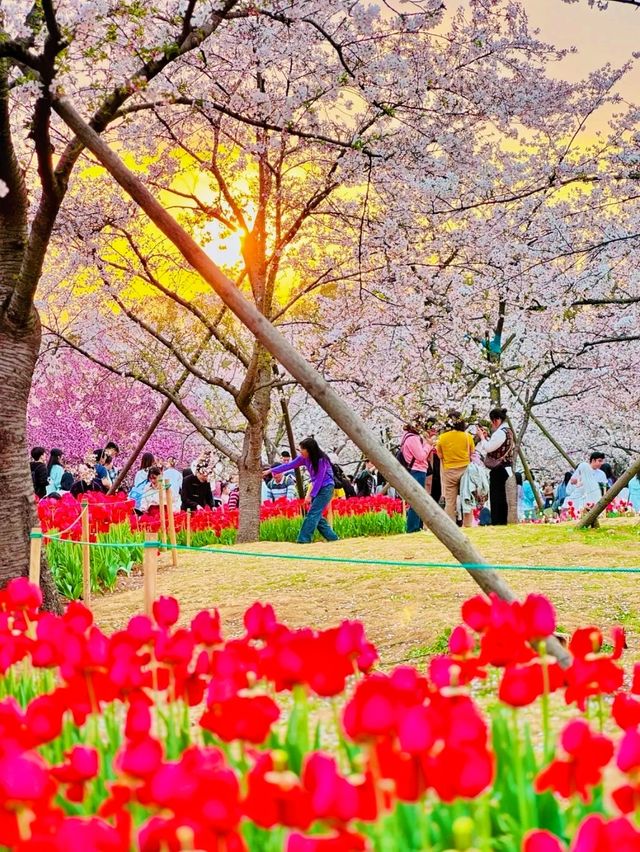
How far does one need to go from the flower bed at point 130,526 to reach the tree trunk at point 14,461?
0.46 meters

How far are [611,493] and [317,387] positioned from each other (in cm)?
842

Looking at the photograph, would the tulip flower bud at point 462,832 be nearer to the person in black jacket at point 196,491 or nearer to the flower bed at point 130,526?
the flower bed at point 130,526

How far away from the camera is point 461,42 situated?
12.2 m

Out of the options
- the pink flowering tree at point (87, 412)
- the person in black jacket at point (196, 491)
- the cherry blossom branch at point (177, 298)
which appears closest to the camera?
the cherry blossom branch at point (177, 298)

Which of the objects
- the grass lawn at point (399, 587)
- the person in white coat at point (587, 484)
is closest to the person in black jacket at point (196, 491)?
the grass lawn at point (399, 587)

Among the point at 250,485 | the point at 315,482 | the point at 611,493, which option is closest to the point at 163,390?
the point at 250,485

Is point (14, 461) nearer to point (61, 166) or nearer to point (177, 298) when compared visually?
point (61, 166)

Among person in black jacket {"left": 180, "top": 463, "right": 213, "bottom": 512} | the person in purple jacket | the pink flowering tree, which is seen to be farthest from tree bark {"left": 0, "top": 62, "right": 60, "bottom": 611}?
the pink flowering tree

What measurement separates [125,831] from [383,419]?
2647 centimetres

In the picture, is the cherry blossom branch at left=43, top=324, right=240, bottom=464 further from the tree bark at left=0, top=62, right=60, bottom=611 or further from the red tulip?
the red tulip

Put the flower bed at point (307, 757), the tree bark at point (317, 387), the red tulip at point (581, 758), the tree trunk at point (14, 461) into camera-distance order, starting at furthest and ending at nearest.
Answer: the tree trunk at point (14, 461) → the tree bark at point (317, 387) → the red tulip at point (581, 758) → the flower bed at point (307, 757)

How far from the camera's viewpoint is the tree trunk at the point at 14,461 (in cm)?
805

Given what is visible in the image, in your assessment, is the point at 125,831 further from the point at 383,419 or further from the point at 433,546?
the point at 383,419

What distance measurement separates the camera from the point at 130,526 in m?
13.6
